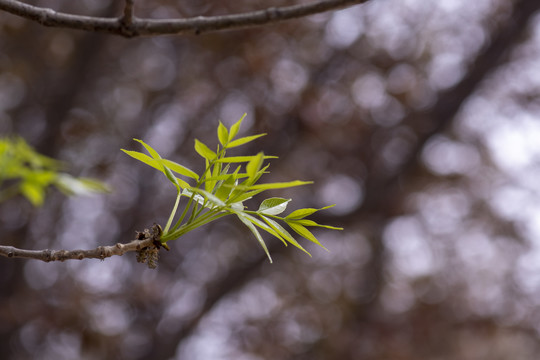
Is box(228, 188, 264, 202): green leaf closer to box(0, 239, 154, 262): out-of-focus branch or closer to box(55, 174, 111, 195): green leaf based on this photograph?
box(0, 239, 154, 262): out-of-focus branch

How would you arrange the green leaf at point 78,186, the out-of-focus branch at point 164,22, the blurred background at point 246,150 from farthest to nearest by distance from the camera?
the blurred background at point 246,150 → the green leaf at point 78,186 → the out-of-focus branch at point 164,22

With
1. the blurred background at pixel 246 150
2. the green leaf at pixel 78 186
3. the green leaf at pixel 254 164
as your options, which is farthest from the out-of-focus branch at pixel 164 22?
the blurred background at pixel 246 150

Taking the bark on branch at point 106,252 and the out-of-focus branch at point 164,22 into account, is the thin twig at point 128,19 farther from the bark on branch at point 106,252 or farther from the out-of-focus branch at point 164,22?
the bark on branch at point 106,252

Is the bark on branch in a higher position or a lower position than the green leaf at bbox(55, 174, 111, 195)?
higher

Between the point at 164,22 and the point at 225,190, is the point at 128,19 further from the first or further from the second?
the point at 225,190

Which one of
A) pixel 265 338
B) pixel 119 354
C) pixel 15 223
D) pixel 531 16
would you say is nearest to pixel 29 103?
pixel 15 223

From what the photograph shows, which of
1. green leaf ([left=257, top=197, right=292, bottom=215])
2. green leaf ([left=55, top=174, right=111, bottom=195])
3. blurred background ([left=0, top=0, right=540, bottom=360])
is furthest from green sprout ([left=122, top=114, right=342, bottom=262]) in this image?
blurred background ([left=0, top=0, right=540, bottom=360])

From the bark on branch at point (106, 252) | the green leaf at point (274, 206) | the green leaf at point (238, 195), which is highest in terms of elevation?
the green leaf at point (238, 195)
